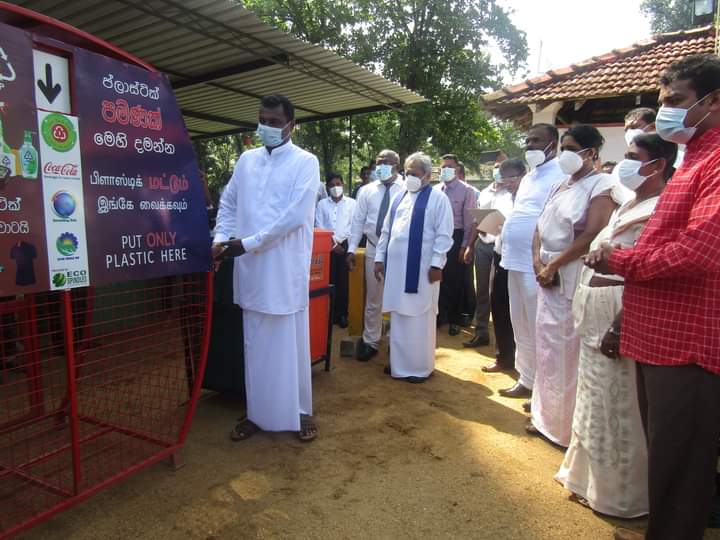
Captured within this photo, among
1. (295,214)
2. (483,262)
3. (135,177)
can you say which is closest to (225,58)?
(483,262)

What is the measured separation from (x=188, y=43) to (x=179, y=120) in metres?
4.04

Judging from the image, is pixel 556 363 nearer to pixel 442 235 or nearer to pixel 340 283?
pixel 442 235

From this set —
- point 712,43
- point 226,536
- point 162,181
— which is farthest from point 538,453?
point 712,43

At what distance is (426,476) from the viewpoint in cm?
282

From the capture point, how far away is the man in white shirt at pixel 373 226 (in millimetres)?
5211

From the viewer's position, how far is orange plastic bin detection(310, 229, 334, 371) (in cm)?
407

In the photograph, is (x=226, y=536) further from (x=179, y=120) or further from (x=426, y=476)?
(x=179, y=120)

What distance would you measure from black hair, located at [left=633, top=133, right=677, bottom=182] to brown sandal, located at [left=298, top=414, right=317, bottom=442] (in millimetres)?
2464

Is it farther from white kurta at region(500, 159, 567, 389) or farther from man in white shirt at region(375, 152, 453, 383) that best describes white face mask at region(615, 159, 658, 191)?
man in white shirt at region(375, 152, 453, 383)

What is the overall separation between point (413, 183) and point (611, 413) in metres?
2.56

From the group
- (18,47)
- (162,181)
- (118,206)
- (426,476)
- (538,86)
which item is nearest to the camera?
(18,47)

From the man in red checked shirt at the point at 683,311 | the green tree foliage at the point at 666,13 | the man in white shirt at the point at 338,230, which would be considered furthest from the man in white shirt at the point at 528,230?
the green tree foliage at the point at 666,13

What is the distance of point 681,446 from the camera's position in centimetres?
185

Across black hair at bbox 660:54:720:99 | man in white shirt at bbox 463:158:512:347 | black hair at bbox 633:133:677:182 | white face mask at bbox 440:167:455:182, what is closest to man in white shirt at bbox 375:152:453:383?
man in white shirt at bbox 463:158:512:347
